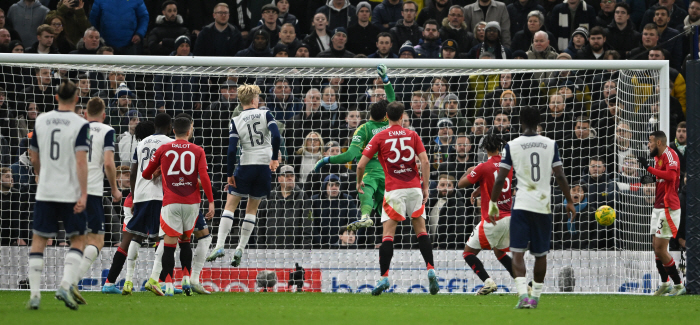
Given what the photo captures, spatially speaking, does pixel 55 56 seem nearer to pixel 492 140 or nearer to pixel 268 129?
pixel 268 129

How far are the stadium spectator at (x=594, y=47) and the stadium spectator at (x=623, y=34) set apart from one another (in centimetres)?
64

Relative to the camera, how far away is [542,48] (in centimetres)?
1490

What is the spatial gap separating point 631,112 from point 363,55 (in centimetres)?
497

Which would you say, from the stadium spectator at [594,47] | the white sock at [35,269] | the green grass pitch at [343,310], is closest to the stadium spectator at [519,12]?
the stadium spectator at [594,47]

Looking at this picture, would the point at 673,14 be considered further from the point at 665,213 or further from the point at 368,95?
the point at 368,95

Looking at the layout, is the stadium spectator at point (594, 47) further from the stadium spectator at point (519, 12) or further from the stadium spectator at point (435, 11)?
the stadium spectator at point (435, 11)

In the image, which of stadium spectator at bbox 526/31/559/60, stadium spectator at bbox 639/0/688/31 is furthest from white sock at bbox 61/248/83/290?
stadium spectator at bbox 639/0/688/31

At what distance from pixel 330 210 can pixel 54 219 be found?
6.17 metres

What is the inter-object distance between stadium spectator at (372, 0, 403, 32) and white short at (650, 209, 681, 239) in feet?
23.6

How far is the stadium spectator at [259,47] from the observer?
49.7 ft

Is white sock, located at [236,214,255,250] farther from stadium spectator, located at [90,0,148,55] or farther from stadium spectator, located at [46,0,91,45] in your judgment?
stadium spectator, located at [46,0,91,45]

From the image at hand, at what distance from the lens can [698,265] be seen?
39.2ft

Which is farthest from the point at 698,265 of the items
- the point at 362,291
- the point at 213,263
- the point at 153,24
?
the point at 153,24

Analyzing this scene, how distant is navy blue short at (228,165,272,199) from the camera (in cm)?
1127
